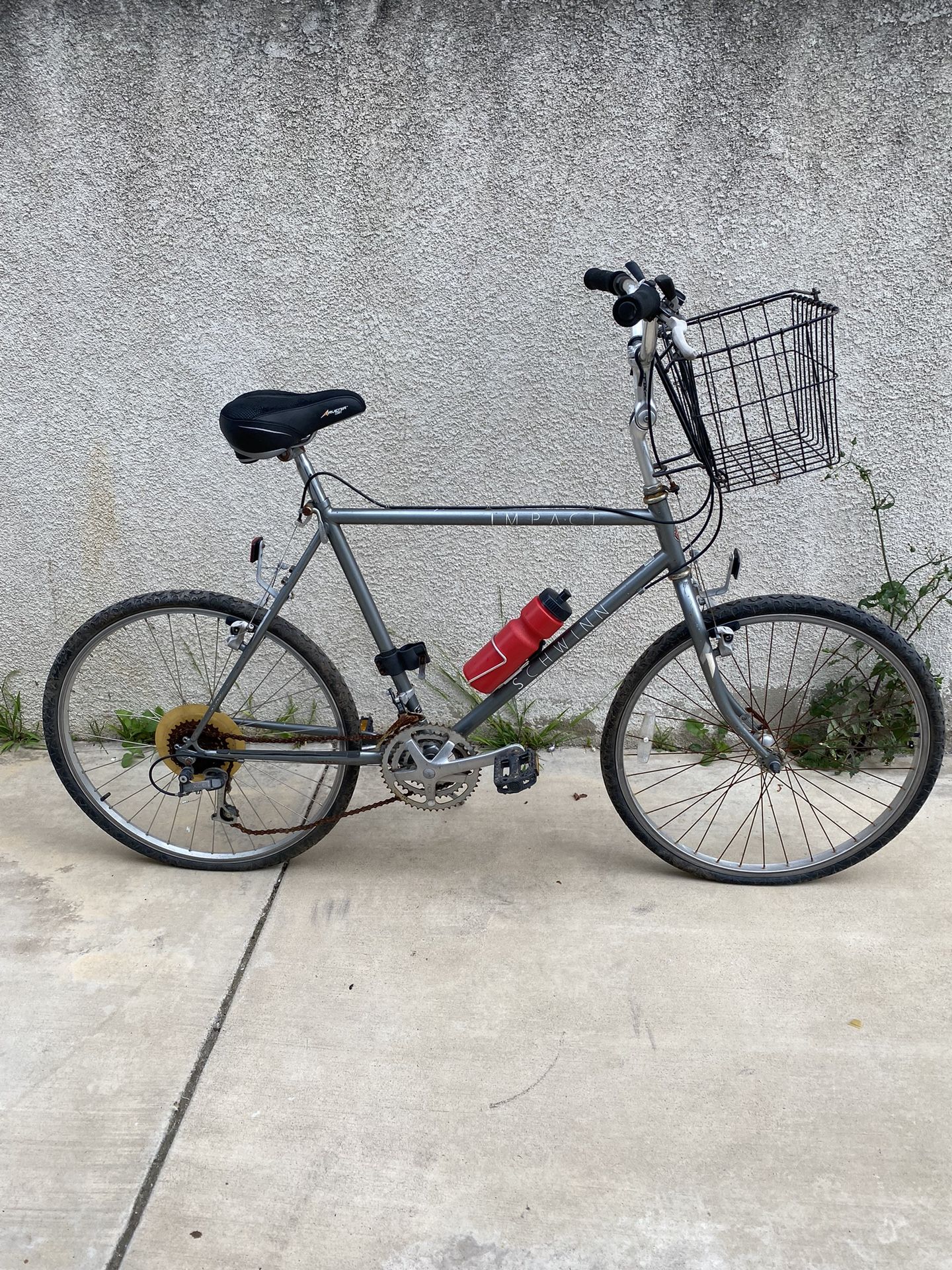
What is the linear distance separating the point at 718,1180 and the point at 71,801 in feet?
7.39

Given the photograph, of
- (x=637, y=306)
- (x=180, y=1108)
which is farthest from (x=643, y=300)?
(x=180, y=1108)

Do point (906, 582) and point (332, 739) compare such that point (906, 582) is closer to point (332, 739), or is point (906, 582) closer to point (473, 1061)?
point (332, 739)

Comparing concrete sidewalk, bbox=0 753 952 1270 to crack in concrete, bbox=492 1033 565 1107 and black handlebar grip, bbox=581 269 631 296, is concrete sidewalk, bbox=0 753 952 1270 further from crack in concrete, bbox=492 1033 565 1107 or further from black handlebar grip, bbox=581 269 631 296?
black handlebar grip, bbox=581 269 631 296

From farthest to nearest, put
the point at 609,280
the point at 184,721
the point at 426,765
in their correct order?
1. the point at 184,721
2. the point at 426,765
3. the point at 609,280

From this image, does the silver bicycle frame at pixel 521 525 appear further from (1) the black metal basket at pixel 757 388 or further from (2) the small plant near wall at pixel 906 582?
(2) the small plant near wall at pixel 906 582

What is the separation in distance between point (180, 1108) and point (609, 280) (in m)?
1.96

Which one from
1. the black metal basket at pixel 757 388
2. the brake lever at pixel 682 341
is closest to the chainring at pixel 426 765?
the black metal basket at pixel 757 388

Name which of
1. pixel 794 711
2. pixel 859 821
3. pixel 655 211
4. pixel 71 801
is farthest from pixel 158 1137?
pixel 655 211

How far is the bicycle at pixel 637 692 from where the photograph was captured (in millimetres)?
2234

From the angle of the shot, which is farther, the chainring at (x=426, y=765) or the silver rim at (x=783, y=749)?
the silver rim at (x=783, y=749)

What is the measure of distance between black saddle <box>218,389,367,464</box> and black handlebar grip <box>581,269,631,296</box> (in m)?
0.61

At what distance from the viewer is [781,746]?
3086mm

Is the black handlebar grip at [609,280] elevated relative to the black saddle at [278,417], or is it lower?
elevated

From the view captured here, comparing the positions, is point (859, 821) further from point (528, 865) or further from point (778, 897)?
point (528, 865)
